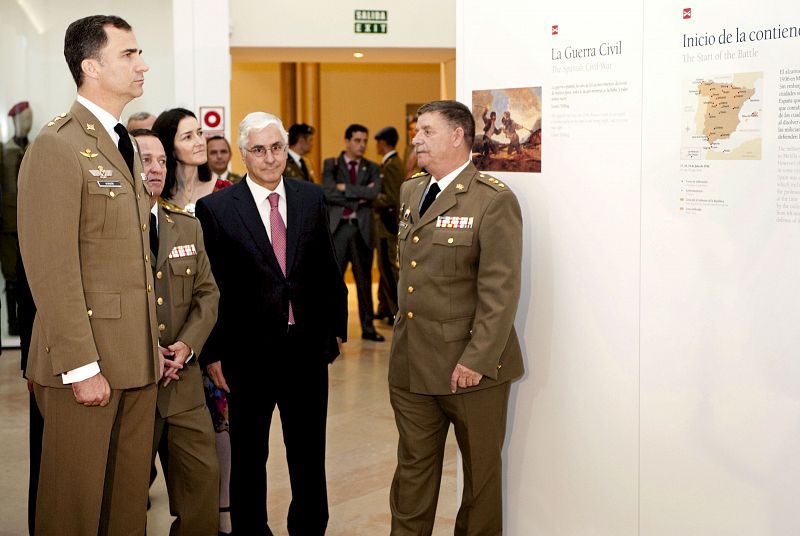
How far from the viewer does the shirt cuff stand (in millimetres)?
2699

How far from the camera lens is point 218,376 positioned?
145 inches

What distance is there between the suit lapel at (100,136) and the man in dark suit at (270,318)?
0.80m

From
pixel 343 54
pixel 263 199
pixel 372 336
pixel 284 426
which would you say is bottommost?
pixel 372 336

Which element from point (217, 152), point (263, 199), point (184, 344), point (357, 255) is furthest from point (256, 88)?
point (184, 344)

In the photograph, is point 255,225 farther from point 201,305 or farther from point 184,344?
point 184,344

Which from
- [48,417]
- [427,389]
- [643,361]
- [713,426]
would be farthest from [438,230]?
[48,417]

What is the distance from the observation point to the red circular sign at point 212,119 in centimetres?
770

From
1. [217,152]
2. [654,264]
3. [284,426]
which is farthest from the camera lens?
[217,152]

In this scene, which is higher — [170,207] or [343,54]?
[343,54]

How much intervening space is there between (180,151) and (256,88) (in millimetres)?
10231

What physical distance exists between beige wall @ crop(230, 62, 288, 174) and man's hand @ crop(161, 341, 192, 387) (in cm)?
1062

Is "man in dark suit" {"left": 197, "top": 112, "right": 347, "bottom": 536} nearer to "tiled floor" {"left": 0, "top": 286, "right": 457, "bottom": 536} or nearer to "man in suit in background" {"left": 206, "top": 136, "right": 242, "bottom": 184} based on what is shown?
"tiled floor" {"left": 0, "top": 286, "right": 457, "bottom": 536}

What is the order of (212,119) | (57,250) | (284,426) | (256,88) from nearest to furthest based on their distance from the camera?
(57,250) → (284,426) → (212,119) → (256,88)

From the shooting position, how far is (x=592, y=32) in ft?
10.8
